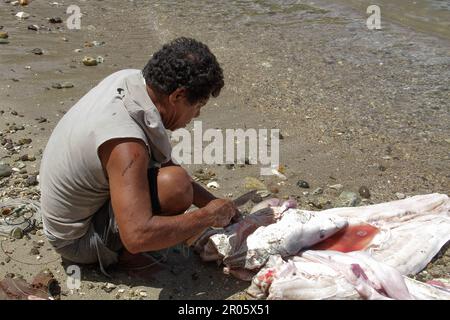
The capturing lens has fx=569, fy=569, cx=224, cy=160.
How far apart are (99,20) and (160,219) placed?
6.46 m

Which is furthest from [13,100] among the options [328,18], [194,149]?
[328,18]

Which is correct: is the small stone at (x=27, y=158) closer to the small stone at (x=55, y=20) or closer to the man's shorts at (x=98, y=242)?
the man's shorts at (x=98, y=242)

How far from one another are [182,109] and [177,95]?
0.31 feet

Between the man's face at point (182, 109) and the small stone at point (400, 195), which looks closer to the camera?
the man's face at point (182, 109)

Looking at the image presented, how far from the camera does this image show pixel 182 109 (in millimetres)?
2764

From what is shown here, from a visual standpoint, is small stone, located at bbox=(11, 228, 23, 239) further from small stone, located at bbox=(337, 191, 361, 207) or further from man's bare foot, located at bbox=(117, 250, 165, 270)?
small stone, located at bbox=(337, 191, 361, 207)

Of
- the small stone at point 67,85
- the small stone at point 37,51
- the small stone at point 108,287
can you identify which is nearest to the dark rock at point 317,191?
the small stone at point 108,287

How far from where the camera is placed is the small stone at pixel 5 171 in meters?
4.09

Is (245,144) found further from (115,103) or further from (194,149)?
(115,103)

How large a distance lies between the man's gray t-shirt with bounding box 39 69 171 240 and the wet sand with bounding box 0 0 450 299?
440mm

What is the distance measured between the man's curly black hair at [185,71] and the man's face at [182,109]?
0.03 metres

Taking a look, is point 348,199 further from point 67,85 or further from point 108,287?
point 67,85

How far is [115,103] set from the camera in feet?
8.58

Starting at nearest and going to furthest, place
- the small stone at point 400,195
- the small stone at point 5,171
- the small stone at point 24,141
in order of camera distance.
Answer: the small stone at point 400,195 → the small stone at point 5,171 → the small stone at point 24,141
